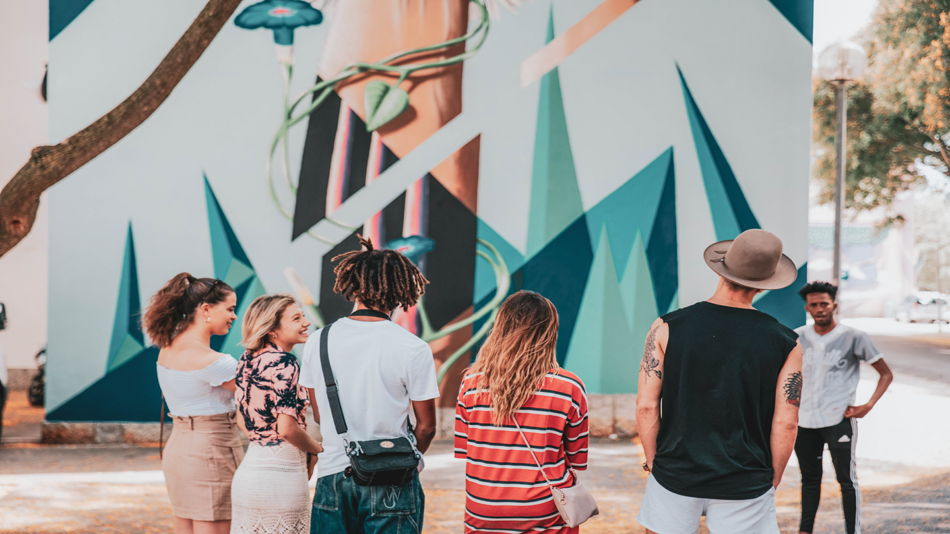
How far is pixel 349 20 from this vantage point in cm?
734

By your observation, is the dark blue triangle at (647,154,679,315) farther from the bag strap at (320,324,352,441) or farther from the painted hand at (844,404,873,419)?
the bag strap at (320,324,352,441)

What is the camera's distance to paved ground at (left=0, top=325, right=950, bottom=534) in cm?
500

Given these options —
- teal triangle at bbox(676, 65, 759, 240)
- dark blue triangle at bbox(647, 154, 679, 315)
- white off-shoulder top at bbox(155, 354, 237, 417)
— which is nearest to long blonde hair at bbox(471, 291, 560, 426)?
white off-shoulder top at bbox(155, 354, 237, 417)

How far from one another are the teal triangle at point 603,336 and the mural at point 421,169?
22 mm

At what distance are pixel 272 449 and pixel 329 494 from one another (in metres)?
0.43

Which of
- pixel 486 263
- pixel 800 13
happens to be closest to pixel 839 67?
pixel 800 13

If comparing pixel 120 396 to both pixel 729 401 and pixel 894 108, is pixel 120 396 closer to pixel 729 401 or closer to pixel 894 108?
pixel 729 401

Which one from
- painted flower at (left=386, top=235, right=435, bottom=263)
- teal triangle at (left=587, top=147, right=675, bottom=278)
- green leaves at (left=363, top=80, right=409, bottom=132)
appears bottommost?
painted flower at (left=386, top=235, right=435, bottom=263)

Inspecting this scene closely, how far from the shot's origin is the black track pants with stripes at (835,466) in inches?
159

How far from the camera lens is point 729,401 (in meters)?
2.51

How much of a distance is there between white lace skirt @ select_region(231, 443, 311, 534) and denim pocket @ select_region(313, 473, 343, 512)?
298 millimetres

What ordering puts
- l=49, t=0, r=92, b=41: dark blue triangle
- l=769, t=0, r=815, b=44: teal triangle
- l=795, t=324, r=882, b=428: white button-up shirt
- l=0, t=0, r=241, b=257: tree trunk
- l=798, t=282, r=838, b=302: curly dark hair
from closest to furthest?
1. l=0, t=0, r=241, b=257: tree trunk
2. l=795, t=324, r=882, b=428: white button-up shirt
3. l=798, t=282, r=838, b=302: curly dark hair
4. l=769, t=0, r=815, b=44: teal triangle
5. l=49, t=0, r=92, b=41: dark blue triangle

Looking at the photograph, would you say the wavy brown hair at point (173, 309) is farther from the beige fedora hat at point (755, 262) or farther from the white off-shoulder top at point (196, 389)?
the beige fedora hat at point (755, 262)

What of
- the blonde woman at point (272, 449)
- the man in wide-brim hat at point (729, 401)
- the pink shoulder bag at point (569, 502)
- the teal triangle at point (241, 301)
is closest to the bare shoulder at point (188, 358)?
the blonde woman at point (272, 449)
